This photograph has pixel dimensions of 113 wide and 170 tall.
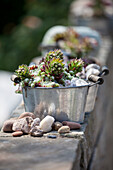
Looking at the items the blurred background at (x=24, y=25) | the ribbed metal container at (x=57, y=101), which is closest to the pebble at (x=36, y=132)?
the ribbed metal container at (x=57, y=101)

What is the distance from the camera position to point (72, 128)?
70.6 inches

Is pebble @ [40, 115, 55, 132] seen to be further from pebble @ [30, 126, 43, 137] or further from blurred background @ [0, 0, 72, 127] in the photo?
blurred background @ [0, 0, 72, 127]

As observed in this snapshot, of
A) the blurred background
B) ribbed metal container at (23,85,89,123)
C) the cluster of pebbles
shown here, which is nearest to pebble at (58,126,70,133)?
the cluster of pebbles

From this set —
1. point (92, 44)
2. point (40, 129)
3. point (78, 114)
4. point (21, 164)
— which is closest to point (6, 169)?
point (21, 164)

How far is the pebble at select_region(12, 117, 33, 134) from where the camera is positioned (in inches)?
68.8

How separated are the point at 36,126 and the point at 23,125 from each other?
63 millimetres

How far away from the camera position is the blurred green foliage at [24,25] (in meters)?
7.91

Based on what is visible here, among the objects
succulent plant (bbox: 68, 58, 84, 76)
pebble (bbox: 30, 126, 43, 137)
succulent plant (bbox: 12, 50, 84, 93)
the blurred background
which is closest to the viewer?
pebble (bbox: 30, 126, 43, 137)

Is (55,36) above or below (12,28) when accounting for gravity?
below

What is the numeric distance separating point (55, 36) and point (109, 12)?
6.70ft

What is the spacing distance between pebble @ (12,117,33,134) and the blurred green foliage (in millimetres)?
5989

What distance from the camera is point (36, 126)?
1744 millimetres

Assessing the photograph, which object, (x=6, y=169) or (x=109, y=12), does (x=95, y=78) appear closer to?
(x=6, y=169)

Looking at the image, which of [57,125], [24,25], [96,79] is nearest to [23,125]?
[57,125]
